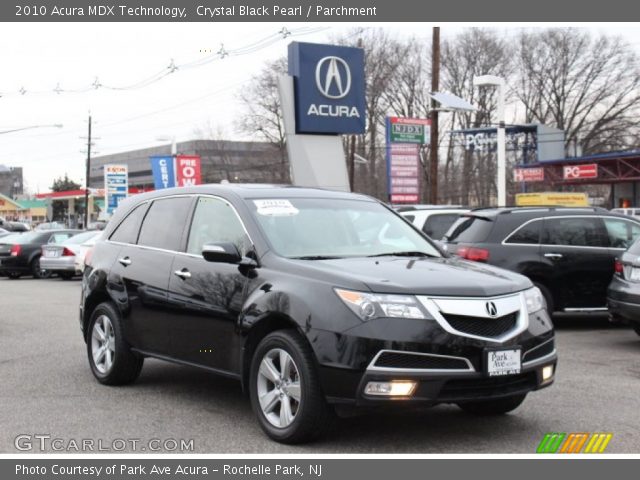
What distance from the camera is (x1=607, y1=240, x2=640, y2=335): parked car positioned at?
9.58 meters

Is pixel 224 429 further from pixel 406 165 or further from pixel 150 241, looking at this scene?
pixel 406 165

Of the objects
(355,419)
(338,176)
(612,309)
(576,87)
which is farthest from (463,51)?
(355,419)

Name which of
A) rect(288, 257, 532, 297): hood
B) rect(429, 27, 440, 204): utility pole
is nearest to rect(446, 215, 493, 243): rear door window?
rect(288, 257, 532, 297): hood

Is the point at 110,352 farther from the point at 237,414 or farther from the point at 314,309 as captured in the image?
the point at 314,309

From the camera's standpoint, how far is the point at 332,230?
662 centimetres

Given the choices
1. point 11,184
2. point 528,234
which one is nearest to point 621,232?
point 528,234

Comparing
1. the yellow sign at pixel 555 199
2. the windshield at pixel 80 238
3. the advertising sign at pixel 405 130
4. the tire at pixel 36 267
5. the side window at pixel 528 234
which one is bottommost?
the tire at pixel 36 267

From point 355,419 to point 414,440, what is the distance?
0.72 m

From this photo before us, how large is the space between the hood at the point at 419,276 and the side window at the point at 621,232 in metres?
6.36

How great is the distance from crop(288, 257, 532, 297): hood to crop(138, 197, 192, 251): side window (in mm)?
1682

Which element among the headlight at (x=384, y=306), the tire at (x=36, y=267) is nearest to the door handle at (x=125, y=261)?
the headlight at (x=384, y=306)

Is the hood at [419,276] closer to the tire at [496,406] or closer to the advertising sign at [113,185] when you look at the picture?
the tire at [496,406]

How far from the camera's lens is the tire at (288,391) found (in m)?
5.41

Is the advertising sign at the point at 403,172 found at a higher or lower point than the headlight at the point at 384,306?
higher
